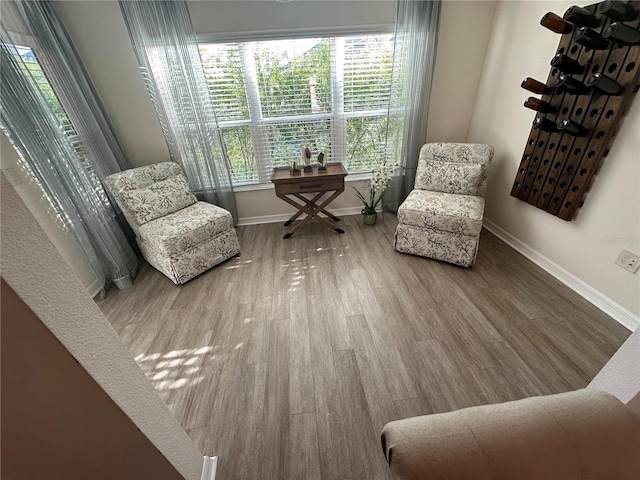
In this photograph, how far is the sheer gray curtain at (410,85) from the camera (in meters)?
2.31

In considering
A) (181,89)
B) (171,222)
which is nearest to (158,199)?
(171,222)

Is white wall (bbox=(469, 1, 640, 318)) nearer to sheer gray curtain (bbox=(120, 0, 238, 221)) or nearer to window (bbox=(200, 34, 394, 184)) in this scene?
window (bbox=(200, 34, 394, 184))

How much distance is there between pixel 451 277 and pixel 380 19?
2.35m

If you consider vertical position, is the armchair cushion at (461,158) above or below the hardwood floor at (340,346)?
above

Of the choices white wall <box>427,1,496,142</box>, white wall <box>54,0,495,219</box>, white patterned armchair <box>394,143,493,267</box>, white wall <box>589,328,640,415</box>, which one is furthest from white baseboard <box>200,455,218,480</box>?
white wall <box>427,1,496,142</box>

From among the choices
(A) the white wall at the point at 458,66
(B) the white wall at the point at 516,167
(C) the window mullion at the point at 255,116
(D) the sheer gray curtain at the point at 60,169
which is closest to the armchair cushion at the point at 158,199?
(D) the sheer gray curtain at the point at 60,169

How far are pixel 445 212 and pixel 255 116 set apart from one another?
205 cm

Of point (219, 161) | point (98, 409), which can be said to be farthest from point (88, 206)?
point (98, 409)

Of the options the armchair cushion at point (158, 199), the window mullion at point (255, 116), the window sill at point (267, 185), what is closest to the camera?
the armchair cushion at point (158, 199)

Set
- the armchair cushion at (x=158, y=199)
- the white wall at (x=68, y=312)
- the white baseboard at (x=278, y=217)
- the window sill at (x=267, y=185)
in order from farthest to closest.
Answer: the white baseboard at (x=278, y=217) → the window sill at (x=267, y=185) → the armchair cushion at (x=158, y=199) → the white wall at (x=68, y=312)

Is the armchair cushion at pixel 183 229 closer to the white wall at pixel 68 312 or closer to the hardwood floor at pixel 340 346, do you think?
the hardwood floor at pixel 340 346

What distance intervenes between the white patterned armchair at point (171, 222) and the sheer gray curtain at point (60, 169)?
0.17m

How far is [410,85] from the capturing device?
2549 millimetres

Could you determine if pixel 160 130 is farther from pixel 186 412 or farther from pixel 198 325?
pixel 186 412
